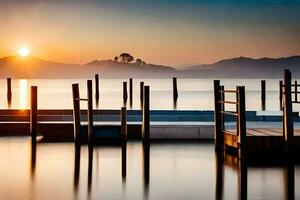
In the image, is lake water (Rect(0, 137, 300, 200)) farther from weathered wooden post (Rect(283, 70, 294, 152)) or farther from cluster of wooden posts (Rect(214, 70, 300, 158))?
weathered wooden post (Rect(283, 70, 294, 152))

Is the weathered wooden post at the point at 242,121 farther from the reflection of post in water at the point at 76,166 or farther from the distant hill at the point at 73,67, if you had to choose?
the distant hill at the point at 73,67

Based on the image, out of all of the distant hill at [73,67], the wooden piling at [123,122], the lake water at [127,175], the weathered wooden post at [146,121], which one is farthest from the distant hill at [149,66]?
the wooden piling at [123,122]

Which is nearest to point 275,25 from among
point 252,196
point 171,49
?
point 171,49

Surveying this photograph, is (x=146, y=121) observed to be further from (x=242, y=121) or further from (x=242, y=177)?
(x=242, y=177)

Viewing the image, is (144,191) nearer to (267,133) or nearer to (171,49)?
(267,133)

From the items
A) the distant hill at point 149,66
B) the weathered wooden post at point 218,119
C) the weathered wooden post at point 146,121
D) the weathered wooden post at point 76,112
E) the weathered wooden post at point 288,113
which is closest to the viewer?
the weathered wooden post at point 288,113

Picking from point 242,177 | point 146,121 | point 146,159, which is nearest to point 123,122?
point 146,159

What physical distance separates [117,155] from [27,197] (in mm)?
2365

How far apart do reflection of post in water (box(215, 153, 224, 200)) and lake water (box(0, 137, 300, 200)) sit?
0.03 meters

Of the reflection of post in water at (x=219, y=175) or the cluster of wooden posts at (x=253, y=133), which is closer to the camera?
the reflection of post in water at (x=219, y=175)

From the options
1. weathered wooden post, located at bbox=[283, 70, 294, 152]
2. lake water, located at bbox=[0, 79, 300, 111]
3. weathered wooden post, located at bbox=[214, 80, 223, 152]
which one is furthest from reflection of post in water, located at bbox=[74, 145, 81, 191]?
lake water, located at bbox=[0, 79, 300, 111]

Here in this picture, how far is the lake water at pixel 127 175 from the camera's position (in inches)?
176

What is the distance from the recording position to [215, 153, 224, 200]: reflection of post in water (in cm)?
453

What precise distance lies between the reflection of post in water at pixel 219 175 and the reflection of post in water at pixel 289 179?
52 centimetres
